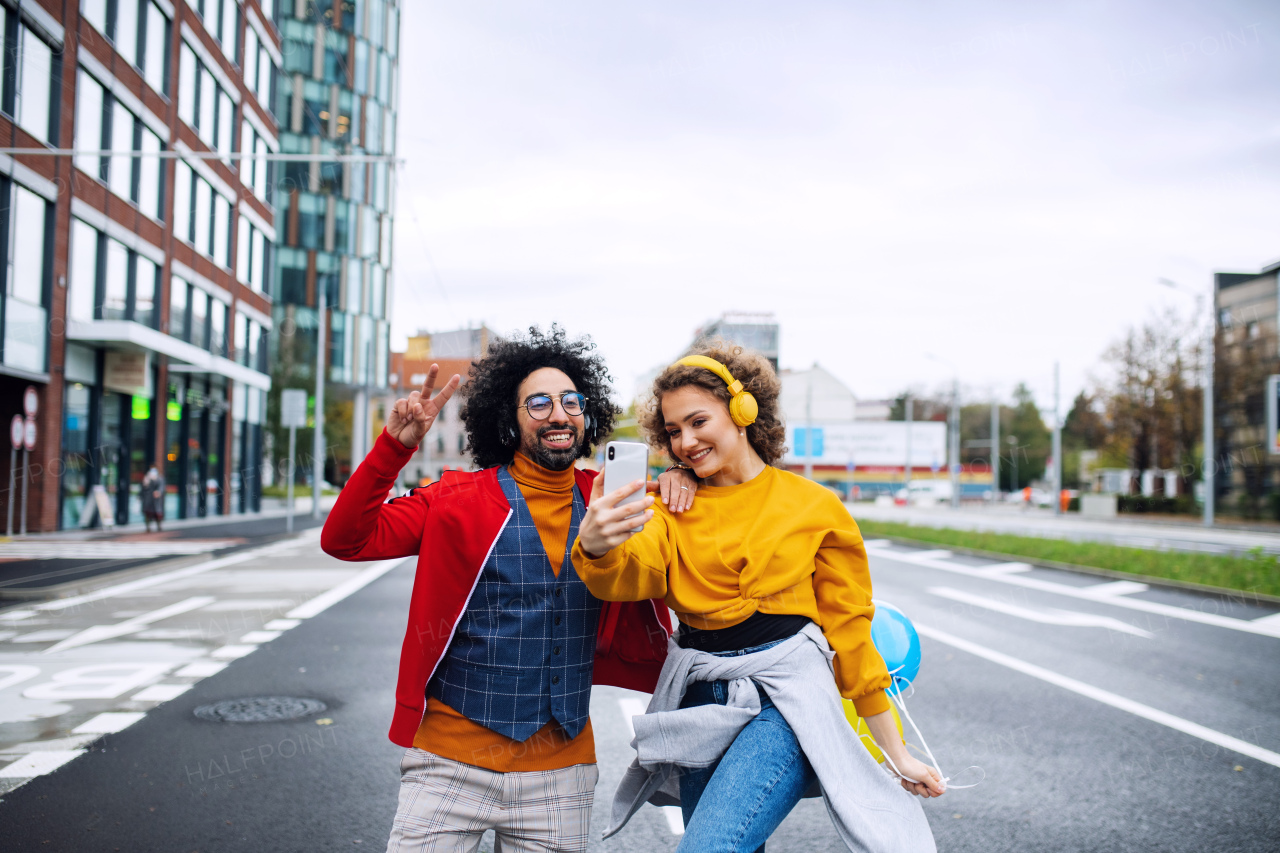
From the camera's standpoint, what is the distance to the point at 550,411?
248cm

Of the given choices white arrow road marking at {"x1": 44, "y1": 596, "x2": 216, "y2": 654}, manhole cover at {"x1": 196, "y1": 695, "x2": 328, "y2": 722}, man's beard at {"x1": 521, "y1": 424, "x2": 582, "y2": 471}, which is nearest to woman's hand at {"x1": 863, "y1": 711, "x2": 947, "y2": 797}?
man's beard at {"x1": 521, "y1": 424, "x2": 582, "y2": 471}

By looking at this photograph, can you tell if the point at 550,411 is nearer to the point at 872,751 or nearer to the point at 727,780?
the point at 727,780


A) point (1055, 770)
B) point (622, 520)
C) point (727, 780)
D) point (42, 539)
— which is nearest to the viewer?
point (622, 520)

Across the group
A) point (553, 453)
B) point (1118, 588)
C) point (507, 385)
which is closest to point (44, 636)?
point (507, 385)

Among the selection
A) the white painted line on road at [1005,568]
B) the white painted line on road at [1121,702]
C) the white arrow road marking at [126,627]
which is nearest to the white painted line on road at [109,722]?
the white arrow road marking at [126,627]

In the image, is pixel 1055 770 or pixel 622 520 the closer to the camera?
pixel 622 520

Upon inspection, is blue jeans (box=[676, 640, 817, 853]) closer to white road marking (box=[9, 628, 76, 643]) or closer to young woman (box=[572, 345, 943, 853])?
young woman (box=[572, 345, 943, 853])

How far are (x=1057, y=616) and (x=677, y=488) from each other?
9.93m

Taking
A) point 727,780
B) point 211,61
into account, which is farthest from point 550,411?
point 211,61

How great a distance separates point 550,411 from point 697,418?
0.39m

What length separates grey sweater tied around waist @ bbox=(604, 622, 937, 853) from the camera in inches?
83.3

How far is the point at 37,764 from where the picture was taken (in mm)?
Answer: 4895

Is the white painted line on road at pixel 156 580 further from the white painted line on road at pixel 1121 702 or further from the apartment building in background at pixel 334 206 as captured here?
the apartment building in background at pixel 334 206

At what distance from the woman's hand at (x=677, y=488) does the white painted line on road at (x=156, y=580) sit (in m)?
10.3
